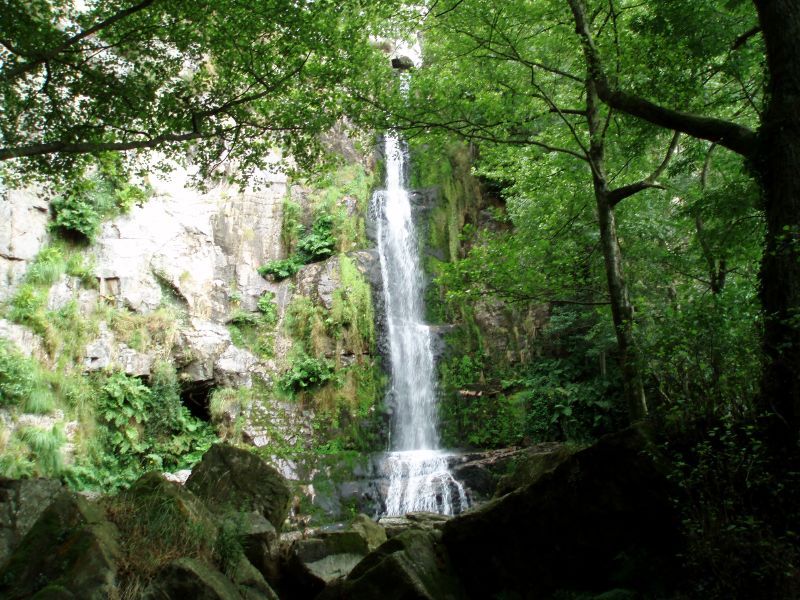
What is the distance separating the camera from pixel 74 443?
11.1 metres

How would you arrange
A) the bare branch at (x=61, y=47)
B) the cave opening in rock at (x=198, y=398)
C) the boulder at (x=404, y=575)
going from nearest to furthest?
the boulder at (x=404, y=575), the bare branch at (x=61, y=47), the cave opening in rock at (x=198, y=398)

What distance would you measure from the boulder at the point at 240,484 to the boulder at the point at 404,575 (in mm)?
1593

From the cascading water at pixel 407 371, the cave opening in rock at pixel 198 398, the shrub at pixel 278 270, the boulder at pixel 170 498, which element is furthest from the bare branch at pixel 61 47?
the shrub at pixel 278 270

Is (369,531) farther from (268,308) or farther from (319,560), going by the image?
(268,308)

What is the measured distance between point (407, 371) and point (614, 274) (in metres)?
8.50

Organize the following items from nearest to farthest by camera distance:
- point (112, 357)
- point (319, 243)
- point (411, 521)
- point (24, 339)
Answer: point (411, 521) → point (24, 339) → point (112, 357) → point (319, 243)

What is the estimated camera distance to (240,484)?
7.22 meters

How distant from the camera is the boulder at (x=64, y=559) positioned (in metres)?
4.24

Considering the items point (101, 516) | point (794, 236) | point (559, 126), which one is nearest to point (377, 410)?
point (559, 126)

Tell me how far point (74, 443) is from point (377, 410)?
6.91 meters

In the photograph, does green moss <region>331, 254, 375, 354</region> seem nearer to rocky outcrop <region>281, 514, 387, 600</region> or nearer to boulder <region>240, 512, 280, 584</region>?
rocky outcrop <region>281, 514, 387, 600</region>

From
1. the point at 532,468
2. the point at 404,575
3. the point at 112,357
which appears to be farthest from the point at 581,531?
the point at 112,357

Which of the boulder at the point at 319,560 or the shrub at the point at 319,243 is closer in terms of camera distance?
the boulder at the point at 319,560

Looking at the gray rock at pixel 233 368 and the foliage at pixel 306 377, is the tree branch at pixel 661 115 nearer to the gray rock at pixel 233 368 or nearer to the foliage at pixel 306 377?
the foliage at pixel 306 377
